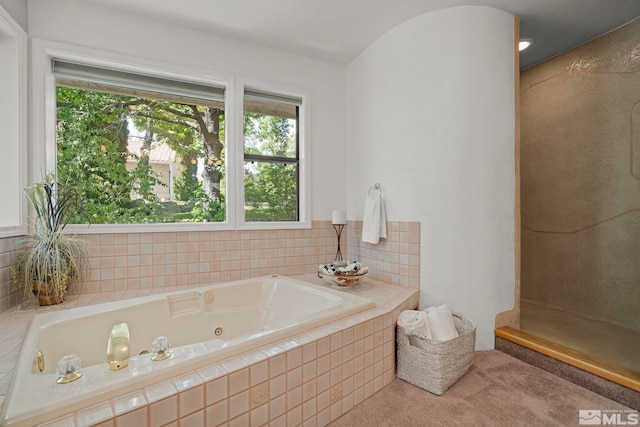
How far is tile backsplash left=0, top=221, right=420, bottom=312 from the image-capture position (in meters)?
1.96

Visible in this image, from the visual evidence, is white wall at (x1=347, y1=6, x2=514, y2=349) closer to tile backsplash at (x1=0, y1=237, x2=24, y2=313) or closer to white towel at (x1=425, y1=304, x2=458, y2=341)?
white towel at (x1=425, y1=304, x2=458, y2=341)

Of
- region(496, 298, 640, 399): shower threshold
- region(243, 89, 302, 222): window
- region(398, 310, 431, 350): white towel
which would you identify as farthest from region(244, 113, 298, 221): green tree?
region(496, 298, 640, 399): shower threshold

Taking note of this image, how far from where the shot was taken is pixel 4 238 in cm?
159

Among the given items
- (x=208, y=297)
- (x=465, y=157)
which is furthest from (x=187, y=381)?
(x=465, y=157)

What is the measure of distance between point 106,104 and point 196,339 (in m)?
1.76

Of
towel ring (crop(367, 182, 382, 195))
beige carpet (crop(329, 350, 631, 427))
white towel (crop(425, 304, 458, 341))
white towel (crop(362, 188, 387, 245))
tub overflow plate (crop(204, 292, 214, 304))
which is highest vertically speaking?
towel ring (crop(367, 182, 382, 195))

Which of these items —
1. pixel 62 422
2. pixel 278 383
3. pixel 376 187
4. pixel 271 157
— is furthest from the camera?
pixel 271 157

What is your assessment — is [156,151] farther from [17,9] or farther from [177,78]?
[17,9]

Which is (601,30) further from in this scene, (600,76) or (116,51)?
(116,51)

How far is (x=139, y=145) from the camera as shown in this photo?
2201mm

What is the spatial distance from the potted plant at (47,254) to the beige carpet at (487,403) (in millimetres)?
1676

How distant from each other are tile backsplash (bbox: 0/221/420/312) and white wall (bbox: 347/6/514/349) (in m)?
0.21

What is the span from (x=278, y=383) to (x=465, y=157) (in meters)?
1.76

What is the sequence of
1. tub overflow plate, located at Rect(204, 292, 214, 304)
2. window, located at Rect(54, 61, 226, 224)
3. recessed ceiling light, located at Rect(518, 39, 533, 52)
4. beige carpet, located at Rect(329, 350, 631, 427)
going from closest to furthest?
beige carpet, located at Rect(329, 350, 631, 427) → tub overflow plate, located at Rect(204, 292, 214, 304) → window, located at Rect(54, 61, 226, 224) → recessed ceiling light, located at Rect(518, 39, 533, 52)
